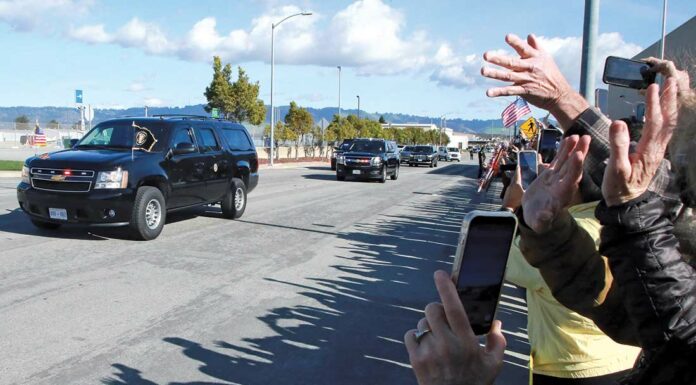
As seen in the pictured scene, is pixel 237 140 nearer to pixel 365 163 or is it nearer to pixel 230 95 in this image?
pixel 365 163

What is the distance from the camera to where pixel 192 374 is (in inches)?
160

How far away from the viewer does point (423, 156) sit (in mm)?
41844

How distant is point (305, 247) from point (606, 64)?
6878 mm

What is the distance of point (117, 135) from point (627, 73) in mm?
9168

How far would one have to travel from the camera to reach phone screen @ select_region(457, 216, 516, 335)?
133 centimetres

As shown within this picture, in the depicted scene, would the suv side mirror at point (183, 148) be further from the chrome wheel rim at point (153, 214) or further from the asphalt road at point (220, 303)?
the asphalt road at point (220, 303)

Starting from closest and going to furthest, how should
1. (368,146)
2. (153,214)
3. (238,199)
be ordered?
1. (153,214)
2. (238,199)
3. (368,146)

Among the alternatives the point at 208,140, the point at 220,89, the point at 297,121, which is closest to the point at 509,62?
the point at 208,140

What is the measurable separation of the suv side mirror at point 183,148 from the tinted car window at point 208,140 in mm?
620

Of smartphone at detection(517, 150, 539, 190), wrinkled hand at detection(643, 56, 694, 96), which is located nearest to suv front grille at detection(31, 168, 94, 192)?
smartphone at detection(517, 150, 539, 190)

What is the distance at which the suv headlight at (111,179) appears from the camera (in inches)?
335

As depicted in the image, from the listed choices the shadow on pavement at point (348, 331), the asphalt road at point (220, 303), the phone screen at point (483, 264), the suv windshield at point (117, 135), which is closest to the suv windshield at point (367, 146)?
the asphalt road at point (220, 303)

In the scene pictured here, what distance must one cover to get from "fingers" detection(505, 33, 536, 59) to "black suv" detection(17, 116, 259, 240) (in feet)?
25.0

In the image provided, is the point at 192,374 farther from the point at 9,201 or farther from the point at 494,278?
the point at 9,201
